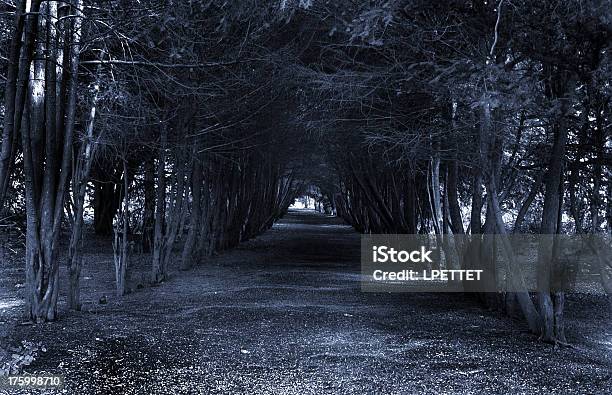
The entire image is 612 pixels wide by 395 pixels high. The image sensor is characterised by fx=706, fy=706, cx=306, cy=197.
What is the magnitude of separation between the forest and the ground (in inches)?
12.4

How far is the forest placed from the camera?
6.47 m

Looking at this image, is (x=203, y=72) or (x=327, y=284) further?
(x=327, y=284)

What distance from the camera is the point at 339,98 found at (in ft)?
33.2

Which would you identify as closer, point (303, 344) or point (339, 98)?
point (303, 344)

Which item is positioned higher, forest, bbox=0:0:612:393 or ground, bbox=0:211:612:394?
forest, bbox=0:0:612:393

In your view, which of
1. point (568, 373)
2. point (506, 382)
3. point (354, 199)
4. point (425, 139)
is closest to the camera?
point (506, 382)

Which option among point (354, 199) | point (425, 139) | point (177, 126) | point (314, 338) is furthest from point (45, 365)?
point (354, 199)

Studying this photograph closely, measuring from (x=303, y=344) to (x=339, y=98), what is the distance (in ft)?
13.0

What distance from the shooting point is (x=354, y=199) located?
3500 centimetres

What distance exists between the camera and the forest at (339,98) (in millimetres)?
6473

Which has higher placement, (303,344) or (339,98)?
(339,98)

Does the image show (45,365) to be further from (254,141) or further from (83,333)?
(254,141)

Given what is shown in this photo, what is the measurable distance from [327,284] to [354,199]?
70.4 ft

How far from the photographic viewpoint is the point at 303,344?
297 inches
